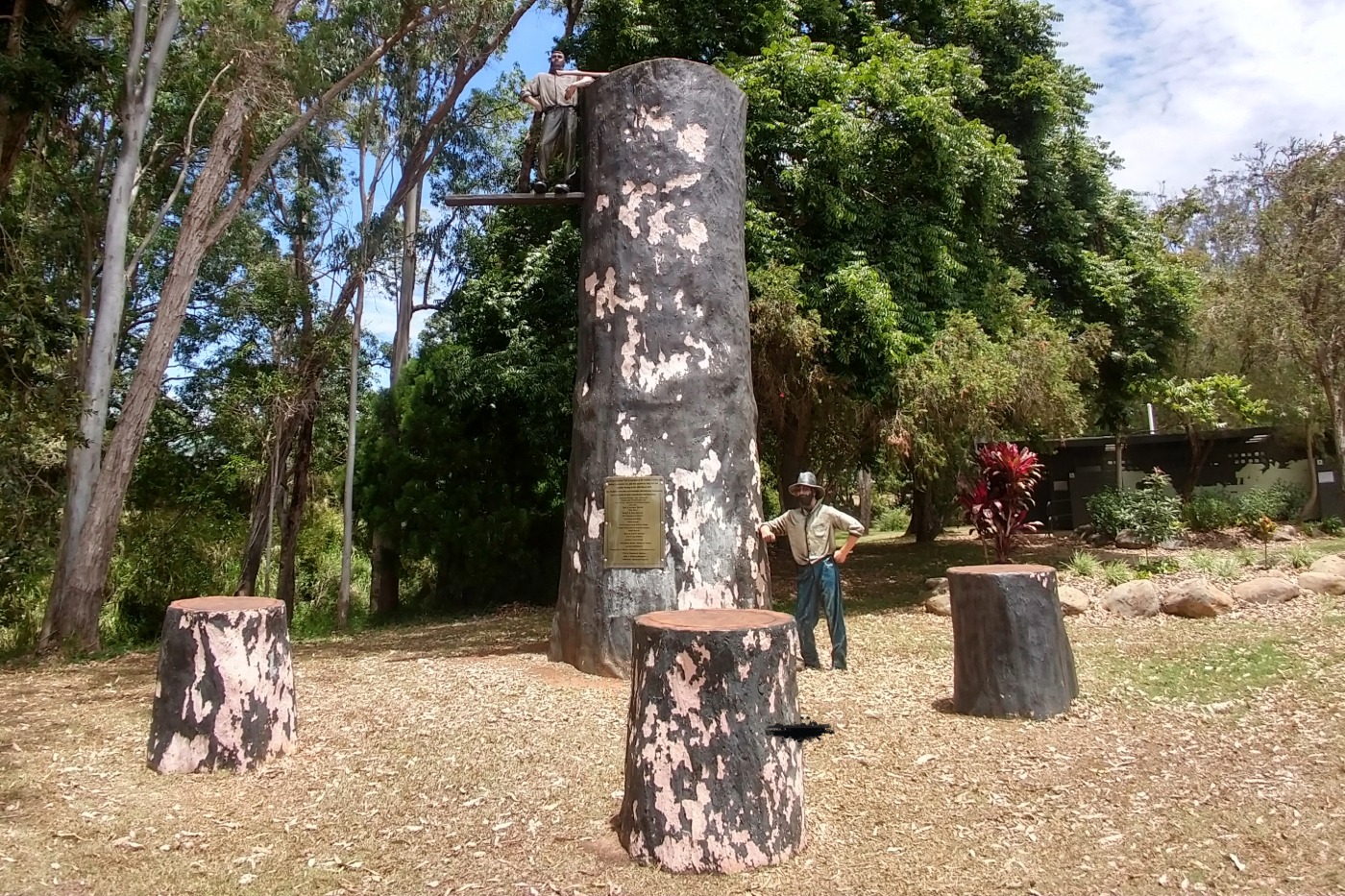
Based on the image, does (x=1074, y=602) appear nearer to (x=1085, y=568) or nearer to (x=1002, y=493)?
(x=1002, y=493)

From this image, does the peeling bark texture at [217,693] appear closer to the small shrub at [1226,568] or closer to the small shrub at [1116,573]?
the small shrub at [1116,573]

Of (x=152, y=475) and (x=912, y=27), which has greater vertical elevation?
(x=912, y=27)

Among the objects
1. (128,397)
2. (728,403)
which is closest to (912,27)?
(728,403)

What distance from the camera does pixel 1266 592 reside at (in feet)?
32.8

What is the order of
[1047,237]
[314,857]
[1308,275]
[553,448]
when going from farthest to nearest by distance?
[1308,275], [1047,237], [553,448], [314,857]

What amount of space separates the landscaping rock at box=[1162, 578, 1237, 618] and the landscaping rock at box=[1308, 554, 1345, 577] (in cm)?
190

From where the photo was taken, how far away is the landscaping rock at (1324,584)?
34.2 feet

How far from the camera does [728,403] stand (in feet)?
25.5

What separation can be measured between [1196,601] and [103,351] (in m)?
13.0

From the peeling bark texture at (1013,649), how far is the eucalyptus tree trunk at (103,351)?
986 cm

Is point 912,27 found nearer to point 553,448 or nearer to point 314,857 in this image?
point 553,448

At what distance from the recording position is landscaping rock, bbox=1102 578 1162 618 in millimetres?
9711

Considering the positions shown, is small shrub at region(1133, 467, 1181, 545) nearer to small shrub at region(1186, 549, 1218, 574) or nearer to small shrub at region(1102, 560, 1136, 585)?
small shrub at region(1186, 549, 1218, 574)

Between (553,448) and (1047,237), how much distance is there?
9.02m
